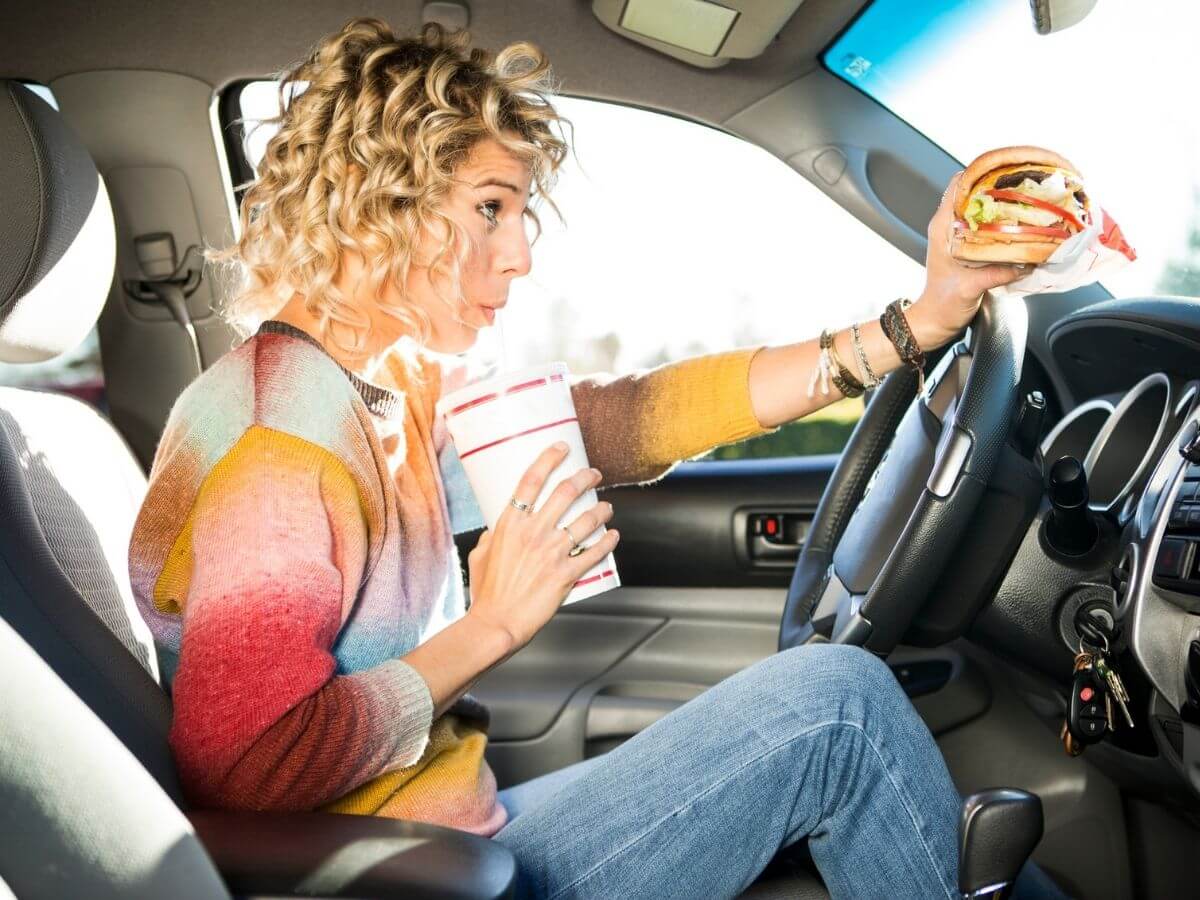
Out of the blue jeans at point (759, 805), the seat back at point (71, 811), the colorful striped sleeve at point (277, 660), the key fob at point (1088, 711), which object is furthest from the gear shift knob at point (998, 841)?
the seat back at point (71, 811)

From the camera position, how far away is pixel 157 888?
2.71 ft

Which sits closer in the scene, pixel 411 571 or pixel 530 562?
pixel 530 562

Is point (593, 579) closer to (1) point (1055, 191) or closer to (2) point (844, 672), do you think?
(2) point (844, 672)

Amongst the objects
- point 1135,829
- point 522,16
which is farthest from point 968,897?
point 522,16

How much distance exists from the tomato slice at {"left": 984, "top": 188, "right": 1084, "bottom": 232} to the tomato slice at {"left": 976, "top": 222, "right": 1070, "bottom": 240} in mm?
11

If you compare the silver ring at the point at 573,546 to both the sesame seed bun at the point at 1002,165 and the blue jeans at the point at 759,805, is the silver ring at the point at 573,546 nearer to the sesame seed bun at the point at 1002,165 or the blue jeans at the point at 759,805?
the blue jeans at the point at 759,805

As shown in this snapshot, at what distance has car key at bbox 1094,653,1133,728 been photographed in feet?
3.96

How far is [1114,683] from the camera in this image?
1.21 m

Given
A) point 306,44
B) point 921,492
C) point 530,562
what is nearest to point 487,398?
point 530,562

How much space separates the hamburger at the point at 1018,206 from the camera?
44.6 inches

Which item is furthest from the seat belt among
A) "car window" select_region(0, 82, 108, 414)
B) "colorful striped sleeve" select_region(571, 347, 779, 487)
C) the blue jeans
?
the blue jeans

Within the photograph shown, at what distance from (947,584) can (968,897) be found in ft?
1.14

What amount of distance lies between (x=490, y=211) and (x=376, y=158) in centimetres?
13

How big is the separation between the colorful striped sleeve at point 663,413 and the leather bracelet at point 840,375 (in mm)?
105
